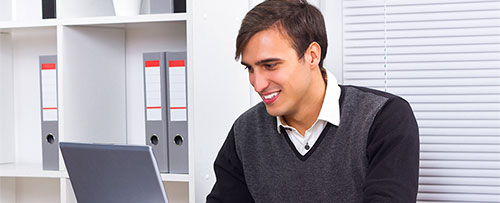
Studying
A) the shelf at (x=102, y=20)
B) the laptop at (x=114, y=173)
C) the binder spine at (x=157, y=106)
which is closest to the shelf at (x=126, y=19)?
the shelf at (x=102, y=20)

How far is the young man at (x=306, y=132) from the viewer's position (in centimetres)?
161

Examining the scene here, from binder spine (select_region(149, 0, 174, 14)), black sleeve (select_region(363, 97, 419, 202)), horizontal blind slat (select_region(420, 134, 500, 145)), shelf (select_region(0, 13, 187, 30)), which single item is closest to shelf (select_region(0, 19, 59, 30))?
shelf (select_region(0, 13, 187, 30))

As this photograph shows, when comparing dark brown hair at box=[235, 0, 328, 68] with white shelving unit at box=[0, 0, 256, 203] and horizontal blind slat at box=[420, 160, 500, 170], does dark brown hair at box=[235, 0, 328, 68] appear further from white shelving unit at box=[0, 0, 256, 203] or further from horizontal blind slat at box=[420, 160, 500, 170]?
horizontal blind slat at box=[420, 160, 500, 170]

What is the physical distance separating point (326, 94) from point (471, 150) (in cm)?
67

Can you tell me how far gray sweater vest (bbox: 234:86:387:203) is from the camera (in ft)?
5.58

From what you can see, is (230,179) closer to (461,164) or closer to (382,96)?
(382,96)

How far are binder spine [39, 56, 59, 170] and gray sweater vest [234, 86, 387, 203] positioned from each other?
0.73 m

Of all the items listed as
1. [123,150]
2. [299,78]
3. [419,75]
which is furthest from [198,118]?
[419,75]

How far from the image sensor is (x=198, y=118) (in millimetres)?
1966

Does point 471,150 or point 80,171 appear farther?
point 471,150

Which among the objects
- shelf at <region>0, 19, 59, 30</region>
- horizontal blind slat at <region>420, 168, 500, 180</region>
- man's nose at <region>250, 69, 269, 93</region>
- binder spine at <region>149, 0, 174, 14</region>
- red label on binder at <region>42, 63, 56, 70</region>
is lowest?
horizontal blind slat at <region>420, 168, 500, 180</region>

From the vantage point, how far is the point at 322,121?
69.3 inches

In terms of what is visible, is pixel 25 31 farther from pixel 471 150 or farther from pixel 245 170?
pixel 471 150

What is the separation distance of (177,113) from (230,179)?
34 centimetres
